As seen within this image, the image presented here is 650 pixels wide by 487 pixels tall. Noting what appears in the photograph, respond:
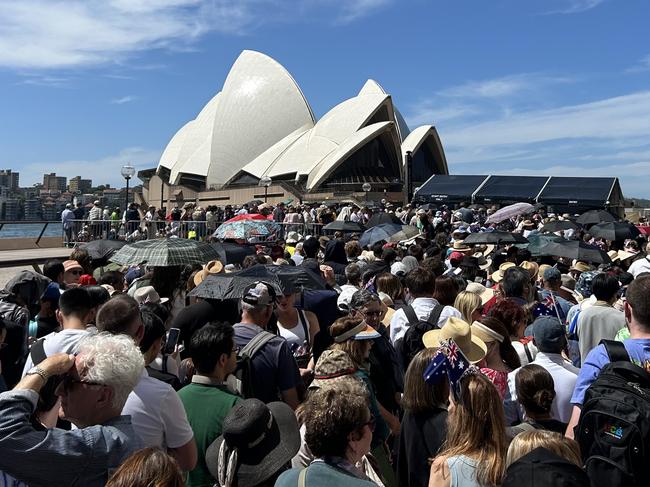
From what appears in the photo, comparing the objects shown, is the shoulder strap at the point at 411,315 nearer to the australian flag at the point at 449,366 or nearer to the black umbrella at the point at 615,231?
the australian flag at the point at 449,366

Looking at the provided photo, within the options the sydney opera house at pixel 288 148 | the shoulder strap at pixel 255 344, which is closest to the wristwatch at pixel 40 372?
the shoulder strap at pixel 255 344

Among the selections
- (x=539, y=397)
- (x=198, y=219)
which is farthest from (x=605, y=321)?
(x=198, y=219)

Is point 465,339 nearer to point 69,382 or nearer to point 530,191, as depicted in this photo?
point 69,382

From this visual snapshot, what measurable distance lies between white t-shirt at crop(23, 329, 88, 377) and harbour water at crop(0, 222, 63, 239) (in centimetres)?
1562

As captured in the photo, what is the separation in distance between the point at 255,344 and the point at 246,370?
0.52 feet

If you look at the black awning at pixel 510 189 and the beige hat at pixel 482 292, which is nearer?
the beige hat at pixel 482 292

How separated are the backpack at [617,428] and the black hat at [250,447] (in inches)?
45.7

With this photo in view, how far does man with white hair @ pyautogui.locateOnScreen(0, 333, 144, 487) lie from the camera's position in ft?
5.74

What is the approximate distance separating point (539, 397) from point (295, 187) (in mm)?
37656

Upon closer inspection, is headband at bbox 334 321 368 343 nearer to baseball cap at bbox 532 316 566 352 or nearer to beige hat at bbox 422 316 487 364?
beige hat at bbox 422 316 487 364

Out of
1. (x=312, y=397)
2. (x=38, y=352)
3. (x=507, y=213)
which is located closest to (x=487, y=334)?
(x=312, y=397)

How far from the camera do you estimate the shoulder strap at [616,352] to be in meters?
2.56

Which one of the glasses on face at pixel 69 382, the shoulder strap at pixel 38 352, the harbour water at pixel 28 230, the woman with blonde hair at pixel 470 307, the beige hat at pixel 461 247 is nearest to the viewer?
the glasses on face at pixel 69 382

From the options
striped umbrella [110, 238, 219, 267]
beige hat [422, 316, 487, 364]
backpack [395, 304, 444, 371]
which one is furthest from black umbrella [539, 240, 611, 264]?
beige hat [422, 316, 487, 364]
